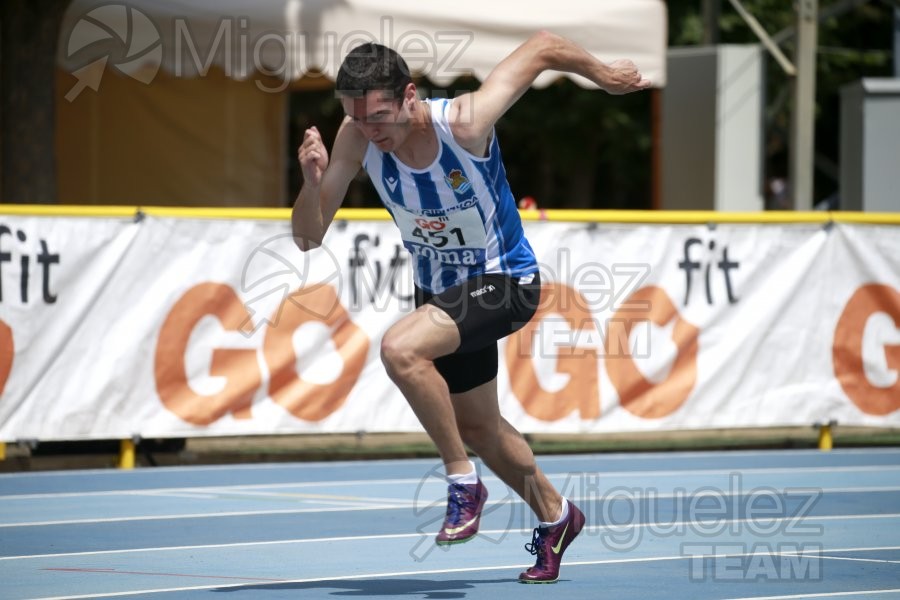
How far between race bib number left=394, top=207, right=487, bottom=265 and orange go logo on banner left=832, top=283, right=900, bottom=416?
6.89m

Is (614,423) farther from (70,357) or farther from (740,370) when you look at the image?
(70,357)

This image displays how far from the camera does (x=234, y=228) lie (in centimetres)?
1066

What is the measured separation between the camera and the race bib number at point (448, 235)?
565 cm

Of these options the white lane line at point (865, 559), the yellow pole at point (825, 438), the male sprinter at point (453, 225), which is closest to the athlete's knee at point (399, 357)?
the male sprinter at point (453, 225)

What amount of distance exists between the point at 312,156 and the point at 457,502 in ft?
4.50

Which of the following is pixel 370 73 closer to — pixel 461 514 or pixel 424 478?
pixel 461 514

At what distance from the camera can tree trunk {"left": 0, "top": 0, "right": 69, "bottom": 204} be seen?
12.7 metres

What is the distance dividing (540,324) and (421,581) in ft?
16.8

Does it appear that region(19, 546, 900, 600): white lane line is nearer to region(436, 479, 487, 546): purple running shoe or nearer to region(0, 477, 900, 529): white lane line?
region(436, 479, 487, 546): purple running shoe

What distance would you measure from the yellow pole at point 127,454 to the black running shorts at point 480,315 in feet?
16.8

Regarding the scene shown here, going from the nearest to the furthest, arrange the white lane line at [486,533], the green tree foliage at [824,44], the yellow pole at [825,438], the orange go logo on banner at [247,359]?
the white lane line at [486,533] → the orange go logo on banner at [247,359] → the yellow pole at [825,438] → the green tree foliage at [824,44]

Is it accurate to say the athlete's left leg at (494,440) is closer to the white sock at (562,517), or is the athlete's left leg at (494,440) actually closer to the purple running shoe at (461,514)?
the white sock at (562,517)

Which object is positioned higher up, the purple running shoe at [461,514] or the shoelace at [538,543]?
the purple running shoe at [461,514]

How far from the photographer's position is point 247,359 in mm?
10609
